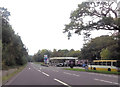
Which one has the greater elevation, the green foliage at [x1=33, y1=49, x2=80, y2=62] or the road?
the green foliage at [x1=33, y1=49, x2=80, y2=62]

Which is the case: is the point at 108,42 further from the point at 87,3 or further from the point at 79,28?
the point at 87,3

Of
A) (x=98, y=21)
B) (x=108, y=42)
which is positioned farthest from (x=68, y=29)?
(x=108, y=42)

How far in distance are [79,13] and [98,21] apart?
2.73 metres

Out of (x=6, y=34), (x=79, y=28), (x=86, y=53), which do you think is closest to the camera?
(x=79, y=28)

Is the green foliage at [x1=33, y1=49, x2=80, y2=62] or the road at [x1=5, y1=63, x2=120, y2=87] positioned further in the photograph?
the green foliage at [x1=33, y1=49, x2=80, y2=62]

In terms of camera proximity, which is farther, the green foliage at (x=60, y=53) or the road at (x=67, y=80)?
the green foliage at (x=60, y=53)

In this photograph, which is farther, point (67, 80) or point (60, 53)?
point (60, 53)

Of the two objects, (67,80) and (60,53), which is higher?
(60,53)


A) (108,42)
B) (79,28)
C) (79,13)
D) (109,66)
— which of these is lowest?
(109,66)

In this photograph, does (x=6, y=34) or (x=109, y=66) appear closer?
(x=109, y=66)

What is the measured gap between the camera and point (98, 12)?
25578mm

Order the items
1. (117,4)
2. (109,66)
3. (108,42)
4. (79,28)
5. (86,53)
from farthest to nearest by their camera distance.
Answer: (86,53)
(109,66)
(108,42)
(79,28)
(117,4)

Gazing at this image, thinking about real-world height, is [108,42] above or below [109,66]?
above

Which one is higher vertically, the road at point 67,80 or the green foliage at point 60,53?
the green foliage at point 60,53
